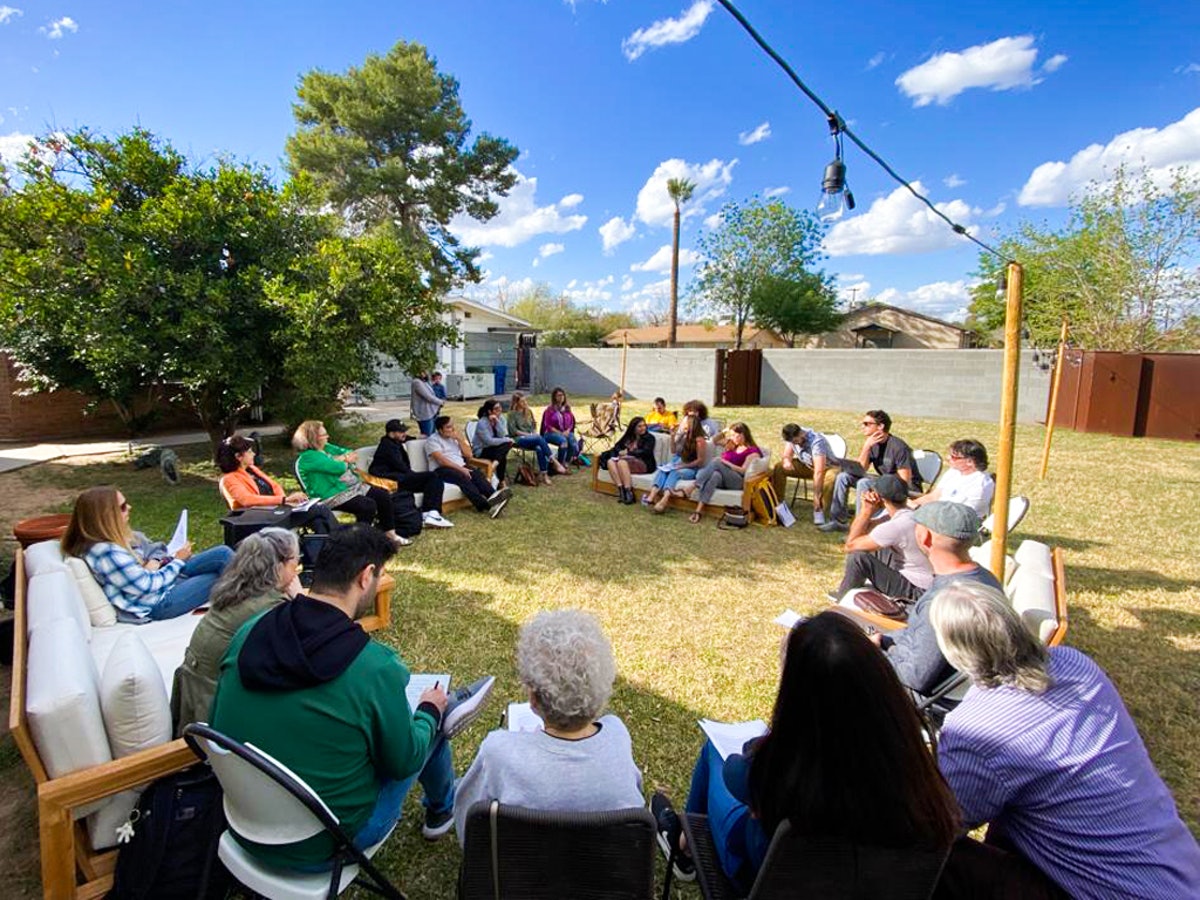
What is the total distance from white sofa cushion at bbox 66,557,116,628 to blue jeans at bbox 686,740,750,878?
9.38 feet

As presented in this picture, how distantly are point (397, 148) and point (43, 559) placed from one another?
62.3 feet

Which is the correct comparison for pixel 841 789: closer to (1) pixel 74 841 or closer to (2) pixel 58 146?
(1) pixel 74 841

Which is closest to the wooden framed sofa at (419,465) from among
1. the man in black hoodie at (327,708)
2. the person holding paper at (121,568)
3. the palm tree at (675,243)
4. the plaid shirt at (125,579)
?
the person holding paper at (121,568)

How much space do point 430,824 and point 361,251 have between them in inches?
278

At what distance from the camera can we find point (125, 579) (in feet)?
9.37

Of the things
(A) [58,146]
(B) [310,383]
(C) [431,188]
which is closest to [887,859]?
(B) [310,383]

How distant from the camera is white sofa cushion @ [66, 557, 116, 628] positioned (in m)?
2.71

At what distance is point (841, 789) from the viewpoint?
1.20 meters

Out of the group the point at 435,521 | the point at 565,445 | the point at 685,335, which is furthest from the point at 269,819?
the point at 685,335

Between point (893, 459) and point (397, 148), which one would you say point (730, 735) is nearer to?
point (893, 459)

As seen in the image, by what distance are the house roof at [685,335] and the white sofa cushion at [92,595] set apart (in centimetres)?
3776

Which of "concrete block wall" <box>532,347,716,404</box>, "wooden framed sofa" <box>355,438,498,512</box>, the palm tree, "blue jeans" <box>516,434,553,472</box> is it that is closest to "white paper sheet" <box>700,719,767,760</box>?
"wooden framed sofa" <box>355,438,498,512</box>

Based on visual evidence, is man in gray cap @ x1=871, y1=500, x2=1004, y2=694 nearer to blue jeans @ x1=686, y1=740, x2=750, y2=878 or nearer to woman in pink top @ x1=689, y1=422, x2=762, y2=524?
blue jeans @ x1=686, y1=740, x2=750, y2=878

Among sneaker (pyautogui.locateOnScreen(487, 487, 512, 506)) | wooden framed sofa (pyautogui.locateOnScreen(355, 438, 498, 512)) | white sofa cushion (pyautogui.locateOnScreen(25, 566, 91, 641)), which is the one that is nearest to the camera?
white sofa cushion (pyautogui.locateOnScreen(25, 566, 91, 641))
